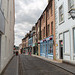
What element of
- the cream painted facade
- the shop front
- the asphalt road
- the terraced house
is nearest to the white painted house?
the terraced house

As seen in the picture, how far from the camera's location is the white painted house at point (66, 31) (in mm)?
14022

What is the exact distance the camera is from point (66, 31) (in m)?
15.8

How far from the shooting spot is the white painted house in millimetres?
14022

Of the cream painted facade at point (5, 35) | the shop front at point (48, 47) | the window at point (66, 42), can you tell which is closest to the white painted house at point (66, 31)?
the window at point (66, 42)

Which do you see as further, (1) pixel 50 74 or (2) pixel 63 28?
(2) pixel 63 28

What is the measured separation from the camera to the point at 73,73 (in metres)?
9.20

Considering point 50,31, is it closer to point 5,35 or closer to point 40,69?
point 40,69

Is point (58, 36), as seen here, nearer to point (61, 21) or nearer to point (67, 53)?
point (61, 21)

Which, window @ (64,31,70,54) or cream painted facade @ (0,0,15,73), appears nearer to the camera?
cream painted facade @ (0,0,15,73)

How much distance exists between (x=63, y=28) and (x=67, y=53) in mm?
3294

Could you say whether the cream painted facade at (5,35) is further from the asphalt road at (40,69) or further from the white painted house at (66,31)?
the white painted house at (66,31)

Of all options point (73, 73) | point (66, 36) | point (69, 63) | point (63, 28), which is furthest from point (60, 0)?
point (73, 73)

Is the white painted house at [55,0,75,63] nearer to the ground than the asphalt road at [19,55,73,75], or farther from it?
farther from it

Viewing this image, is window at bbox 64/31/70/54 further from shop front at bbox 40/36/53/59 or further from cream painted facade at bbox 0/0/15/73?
cream painted facade at bbox 0/0/15/73
